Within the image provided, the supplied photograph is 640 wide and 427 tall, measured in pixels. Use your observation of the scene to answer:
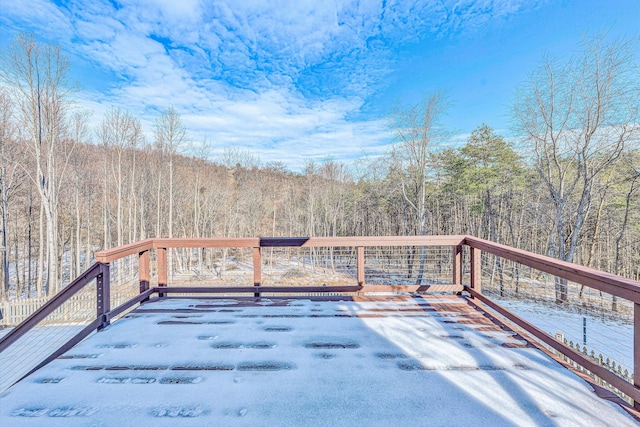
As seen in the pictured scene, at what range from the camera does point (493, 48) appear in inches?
351

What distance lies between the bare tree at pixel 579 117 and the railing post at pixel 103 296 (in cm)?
1299

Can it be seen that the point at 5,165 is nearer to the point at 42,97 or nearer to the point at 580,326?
the point at 42,97

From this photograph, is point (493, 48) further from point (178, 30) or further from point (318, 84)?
point (178, 30)

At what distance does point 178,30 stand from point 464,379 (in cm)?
1002

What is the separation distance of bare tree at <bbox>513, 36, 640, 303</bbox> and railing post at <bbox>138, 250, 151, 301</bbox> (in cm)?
1269

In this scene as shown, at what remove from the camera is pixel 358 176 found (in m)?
18.5

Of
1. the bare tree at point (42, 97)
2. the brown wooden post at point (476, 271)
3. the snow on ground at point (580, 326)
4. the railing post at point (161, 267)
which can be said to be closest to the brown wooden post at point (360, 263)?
the brown wooden post at point (476, 271)

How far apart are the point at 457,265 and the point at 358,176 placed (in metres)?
15.6

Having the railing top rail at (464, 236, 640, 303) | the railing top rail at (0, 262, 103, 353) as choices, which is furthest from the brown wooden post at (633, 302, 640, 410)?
the railing top rail at (0, 262, 103, 353)

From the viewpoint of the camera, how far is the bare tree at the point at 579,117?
855cm

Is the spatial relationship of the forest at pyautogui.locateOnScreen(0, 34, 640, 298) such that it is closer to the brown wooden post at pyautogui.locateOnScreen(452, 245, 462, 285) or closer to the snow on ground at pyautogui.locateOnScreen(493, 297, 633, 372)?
the snow on ground at pyautogui.locateOnScreen(493, 297, 633, 372)

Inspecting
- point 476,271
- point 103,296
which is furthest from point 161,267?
point 476,271

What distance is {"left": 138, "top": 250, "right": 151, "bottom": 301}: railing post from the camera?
308cm

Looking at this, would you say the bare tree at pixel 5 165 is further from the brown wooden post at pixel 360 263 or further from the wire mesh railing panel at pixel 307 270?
the brown wooden post at pixel 360 263
